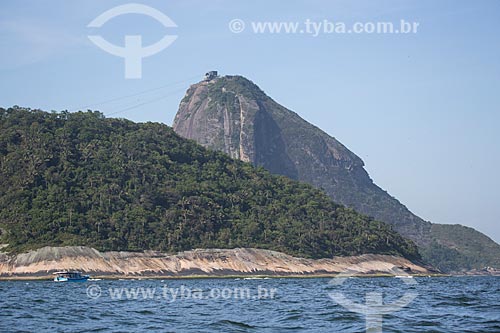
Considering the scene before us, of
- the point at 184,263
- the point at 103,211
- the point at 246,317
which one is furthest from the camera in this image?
the point at 103,211

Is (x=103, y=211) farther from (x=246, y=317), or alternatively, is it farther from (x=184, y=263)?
(x=246, y=317)

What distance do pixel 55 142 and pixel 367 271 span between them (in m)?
86.9

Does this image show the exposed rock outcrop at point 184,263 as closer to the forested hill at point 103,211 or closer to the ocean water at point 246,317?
the forested hill at point 103,211

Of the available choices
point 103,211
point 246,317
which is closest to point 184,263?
point 103,211

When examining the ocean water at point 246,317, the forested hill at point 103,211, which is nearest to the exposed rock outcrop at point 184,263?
the forested hill at point 103,211

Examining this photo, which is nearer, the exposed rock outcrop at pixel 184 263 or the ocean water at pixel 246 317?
the ocean water at pixel 246 317

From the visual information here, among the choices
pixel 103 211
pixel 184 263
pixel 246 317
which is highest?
pixel 103 211

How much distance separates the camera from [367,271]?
191m

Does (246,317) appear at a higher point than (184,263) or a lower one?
lower

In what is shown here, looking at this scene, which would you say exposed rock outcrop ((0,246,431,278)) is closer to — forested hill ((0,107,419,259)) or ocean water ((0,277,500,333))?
forested hill ((0,107,419,259))

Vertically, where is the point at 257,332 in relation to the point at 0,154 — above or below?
below

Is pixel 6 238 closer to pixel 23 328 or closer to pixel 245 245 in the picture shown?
pixel 245 245

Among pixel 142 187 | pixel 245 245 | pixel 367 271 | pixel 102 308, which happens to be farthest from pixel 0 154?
pixel 102 308

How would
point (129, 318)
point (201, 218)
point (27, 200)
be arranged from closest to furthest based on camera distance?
point (129, 318) → point (27, 200) → point (201, 218)
